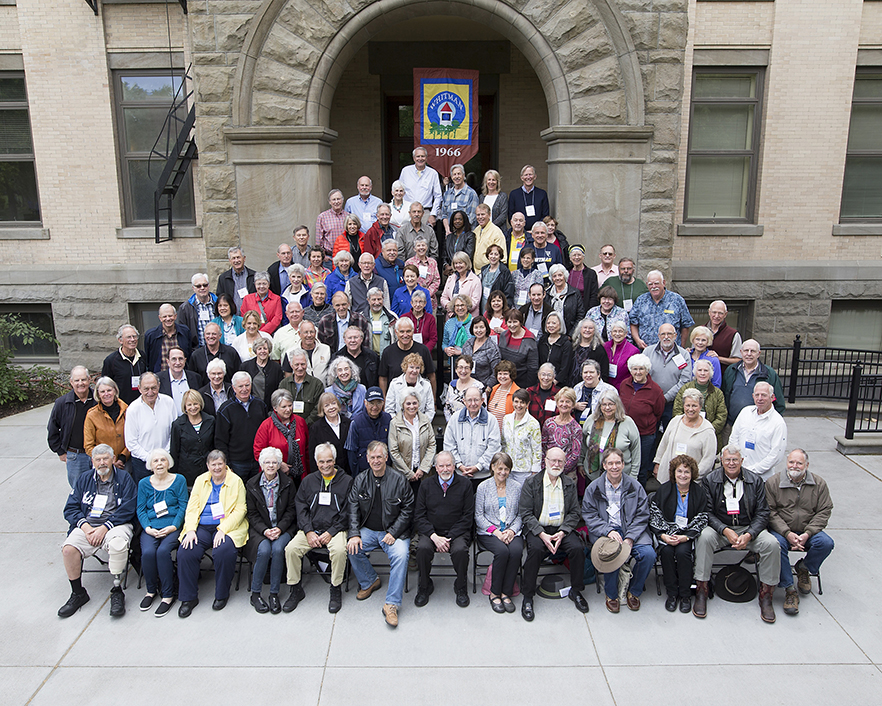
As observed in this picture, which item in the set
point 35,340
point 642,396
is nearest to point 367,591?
point 642,396

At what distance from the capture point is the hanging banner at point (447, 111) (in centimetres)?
1220

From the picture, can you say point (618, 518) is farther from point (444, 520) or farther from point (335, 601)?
point (335, 601)

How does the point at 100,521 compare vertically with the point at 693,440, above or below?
below

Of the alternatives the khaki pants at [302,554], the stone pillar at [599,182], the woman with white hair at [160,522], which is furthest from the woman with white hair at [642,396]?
the woman with white hair at [160,522]

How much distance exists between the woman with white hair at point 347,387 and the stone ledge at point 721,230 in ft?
25.5

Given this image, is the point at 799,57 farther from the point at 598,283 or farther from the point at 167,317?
the point at 167,317

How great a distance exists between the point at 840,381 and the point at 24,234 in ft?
47.2

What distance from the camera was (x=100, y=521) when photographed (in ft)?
21.0

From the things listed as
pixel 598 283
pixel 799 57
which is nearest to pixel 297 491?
pixel 598 283

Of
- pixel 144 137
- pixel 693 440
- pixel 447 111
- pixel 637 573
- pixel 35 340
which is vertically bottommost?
pixel 637 573

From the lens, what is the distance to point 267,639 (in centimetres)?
575

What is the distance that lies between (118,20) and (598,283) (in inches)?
374

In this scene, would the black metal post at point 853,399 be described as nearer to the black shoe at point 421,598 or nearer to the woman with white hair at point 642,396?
the woman with white hair at point 642,396

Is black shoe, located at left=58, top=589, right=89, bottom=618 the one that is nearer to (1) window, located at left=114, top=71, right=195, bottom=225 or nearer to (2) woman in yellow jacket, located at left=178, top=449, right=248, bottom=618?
(2) woman in yellow jacket, located at left=178, top=449, right=248, bottom=618
